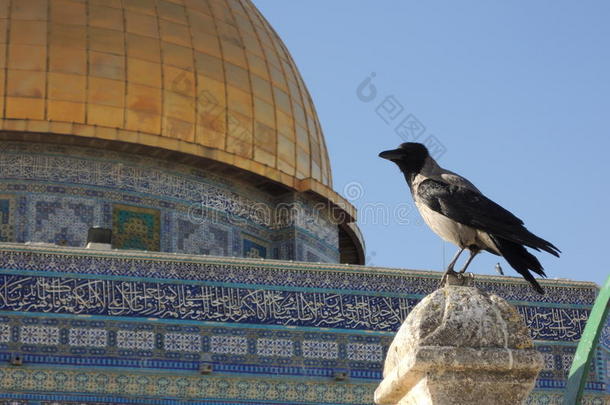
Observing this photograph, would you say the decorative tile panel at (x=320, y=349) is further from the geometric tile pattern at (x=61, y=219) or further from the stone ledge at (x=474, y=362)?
the stone ledge at (x=474, y=362)

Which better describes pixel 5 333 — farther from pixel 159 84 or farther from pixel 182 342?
pixel 159 84

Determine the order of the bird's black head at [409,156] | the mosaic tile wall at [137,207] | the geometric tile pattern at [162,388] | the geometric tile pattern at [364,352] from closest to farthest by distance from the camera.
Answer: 1. the bird's black head at [409,156]
2. the geometric tile pattern at [162,388]
3. the geometric tile pattern at [364,352]
4. the mosaic tile wall at [137,207]

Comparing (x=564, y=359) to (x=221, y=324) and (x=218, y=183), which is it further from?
(x=218, y=183)

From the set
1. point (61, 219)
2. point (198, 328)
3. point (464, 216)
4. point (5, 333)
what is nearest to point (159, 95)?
point (61, 219)

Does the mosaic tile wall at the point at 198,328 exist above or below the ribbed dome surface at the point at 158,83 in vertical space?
below

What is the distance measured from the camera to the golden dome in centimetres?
1256

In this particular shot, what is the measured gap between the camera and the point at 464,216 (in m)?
4.14

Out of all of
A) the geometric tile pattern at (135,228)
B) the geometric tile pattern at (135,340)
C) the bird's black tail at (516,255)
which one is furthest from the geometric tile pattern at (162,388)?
the bird's black tail at (516,255)

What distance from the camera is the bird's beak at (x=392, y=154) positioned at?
4.38 metres

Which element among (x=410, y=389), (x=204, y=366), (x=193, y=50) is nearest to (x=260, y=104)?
(x=193, y=50)

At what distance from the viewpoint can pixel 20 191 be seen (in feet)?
39.7

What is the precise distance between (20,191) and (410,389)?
903cm

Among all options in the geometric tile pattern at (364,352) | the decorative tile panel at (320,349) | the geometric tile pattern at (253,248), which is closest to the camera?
the decorative tile panel at (320,349)

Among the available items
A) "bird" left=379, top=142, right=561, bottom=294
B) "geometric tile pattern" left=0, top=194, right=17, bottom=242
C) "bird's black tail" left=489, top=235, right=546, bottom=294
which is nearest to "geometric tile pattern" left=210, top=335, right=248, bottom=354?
"geometric tile pattern" left=0, top=194, right=17, bottom=242
